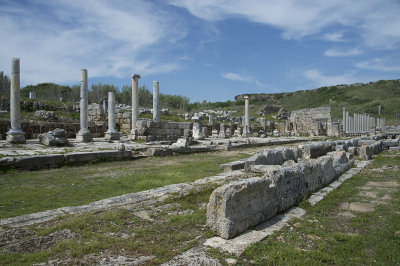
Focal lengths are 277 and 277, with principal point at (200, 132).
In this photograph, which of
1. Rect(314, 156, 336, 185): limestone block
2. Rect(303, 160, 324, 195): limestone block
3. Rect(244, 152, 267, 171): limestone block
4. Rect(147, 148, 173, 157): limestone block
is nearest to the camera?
Rect(303, 160, 324, 195): limestone block

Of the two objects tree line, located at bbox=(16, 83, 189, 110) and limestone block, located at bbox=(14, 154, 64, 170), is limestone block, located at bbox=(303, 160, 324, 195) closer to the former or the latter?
limestone block, located at bbox=(14, 154, 64, 170)

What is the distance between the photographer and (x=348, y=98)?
88188mm

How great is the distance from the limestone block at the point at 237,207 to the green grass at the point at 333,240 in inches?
16.1

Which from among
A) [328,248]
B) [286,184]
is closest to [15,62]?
[286,184]

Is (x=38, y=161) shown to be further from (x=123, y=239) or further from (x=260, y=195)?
(x=260, y=195)

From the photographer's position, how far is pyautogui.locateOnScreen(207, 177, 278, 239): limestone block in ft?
12.5

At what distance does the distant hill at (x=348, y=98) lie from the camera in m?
72.3

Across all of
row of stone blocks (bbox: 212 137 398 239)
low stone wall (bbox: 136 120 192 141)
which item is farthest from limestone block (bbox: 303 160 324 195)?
low stone wall (bbox: 136 120 192 141)

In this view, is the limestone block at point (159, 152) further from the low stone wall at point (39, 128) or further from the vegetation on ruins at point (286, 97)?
the vegetation on ruins at point (286, 97)

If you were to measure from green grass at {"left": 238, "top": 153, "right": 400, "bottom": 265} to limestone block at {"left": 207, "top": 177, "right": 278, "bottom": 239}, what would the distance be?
16.1 inches

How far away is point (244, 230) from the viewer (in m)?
4.05

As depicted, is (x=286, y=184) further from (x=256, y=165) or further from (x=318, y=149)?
(x=318, y=149)

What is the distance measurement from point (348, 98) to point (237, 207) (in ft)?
318

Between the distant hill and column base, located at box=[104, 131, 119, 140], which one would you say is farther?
the distant hill
